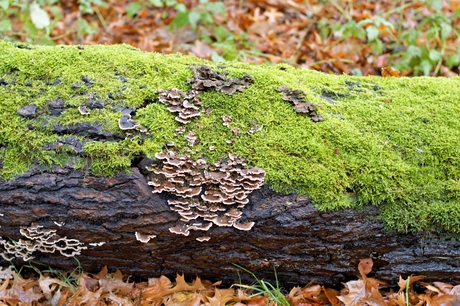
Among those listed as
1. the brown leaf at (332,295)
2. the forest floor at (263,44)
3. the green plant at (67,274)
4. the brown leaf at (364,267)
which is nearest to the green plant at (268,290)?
the forest floor at (263,44)

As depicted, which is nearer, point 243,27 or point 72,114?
point 72,114

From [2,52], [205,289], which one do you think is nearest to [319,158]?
[205,289]

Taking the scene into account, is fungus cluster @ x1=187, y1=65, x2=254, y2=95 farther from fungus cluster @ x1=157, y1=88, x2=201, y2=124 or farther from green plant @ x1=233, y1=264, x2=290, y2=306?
green plant @ x1=233, y1=264, x2=290, y2=306

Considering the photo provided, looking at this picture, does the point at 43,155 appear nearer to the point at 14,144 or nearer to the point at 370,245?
the point at 14,144

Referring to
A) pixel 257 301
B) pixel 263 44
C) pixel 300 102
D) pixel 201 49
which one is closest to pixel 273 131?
pixel 300 102

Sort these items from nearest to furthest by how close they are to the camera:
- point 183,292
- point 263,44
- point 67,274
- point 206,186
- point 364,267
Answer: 1. point 206,186
2. point 364,267
3. point 183,292
4. point 67,274
5. point 263,44

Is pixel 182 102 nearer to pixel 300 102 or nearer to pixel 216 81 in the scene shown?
pixel 216 81

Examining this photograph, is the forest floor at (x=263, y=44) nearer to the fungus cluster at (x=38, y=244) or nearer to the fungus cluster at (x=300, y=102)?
the fungus cluster at (x=38, y=244)
